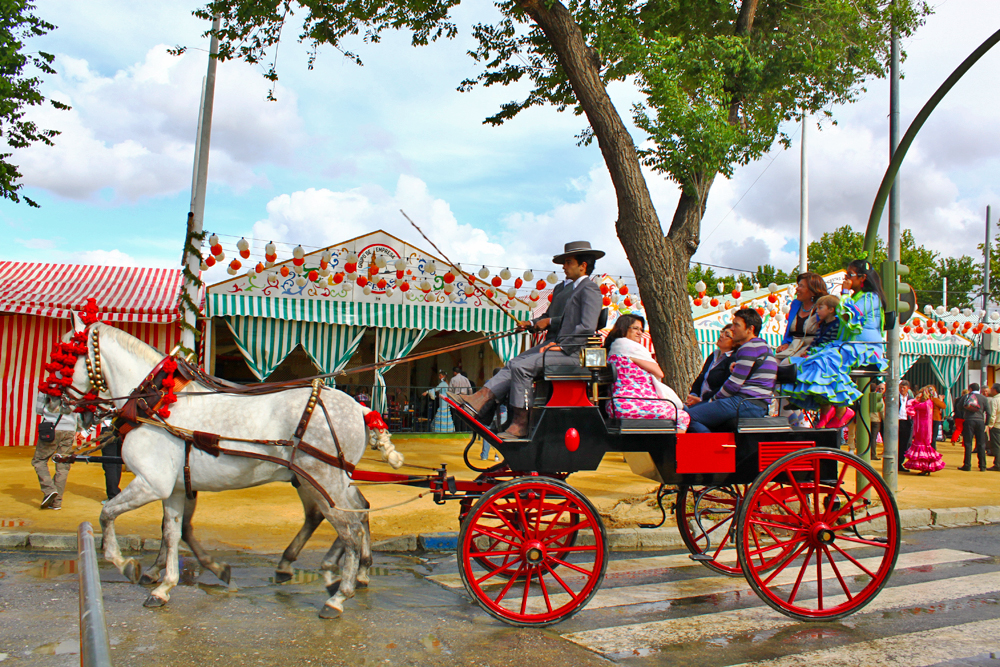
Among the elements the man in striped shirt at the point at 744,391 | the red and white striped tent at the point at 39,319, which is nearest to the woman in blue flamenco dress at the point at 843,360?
the man in striped shirt at the point at 744,391

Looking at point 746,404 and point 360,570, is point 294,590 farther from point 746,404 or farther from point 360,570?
point 746,404

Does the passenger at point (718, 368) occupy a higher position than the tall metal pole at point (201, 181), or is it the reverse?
the tall metal pole at point (201, 181)

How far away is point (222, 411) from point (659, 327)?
5052 millimetres

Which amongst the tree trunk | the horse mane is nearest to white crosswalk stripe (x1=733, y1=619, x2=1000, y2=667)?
the tree trunk

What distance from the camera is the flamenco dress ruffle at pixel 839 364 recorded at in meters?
4.87

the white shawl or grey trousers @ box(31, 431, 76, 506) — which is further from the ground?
the white shawl

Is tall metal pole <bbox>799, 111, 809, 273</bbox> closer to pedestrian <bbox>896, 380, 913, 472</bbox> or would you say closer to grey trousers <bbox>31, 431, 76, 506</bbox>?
pedestrian <bbox>896, 380, 913, 472</bbox>

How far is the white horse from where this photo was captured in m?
4.72

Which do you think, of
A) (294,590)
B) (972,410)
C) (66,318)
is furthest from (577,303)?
(972,410)

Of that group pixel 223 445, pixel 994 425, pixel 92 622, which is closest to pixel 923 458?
pixel 994 425

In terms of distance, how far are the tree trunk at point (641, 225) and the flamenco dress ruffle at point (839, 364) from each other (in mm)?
→ 2991

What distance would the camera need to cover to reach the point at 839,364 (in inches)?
192

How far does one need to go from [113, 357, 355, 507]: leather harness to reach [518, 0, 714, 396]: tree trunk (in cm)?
441

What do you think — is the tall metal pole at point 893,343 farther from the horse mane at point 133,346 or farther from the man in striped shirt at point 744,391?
the horse mane at point 133,346
